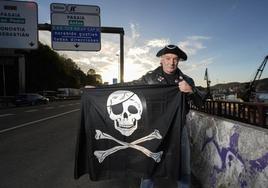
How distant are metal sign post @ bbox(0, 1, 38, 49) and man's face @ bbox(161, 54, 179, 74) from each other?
1361cm

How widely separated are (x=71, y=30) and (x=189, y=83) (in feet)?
43.0

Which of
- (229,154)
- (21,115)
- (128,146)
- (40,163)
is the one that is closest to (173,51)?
(128,146)

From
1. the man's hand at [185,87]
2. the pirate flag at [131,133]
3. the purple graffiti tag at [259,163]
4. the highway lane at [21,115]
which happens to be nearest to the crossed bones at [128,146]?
the pirate flag at [131,133]

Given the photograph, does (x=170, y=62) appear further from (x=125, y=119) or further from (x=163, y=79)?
(x=125, y=119)

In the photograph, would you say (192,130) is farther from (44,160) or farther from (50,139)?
(50,139)

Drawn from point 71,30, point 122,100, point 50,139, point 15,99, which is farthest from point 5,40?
point 15,99

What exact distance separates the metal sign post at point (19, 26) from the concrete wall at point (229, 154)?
12.6 metres

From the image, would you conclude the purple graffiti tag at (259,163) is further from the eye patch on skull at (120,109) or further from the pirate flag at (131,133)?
the eye patch on skull at (120,109)

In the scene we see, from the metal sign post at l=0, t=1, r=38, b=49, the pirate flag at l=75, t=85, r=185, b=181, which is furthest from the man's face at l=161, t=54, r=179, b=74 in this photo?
the metal sign post at l=0, t=1, r=38, b=49

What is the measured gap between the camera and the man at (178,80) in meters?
3.70

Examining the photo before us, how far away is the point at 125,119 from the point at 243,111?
62.0 inches

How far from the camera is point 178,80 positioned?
12.7 feet

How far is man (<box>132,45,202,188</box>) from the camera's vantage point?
3703mm

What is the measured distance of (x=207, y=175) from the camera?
4625mm
